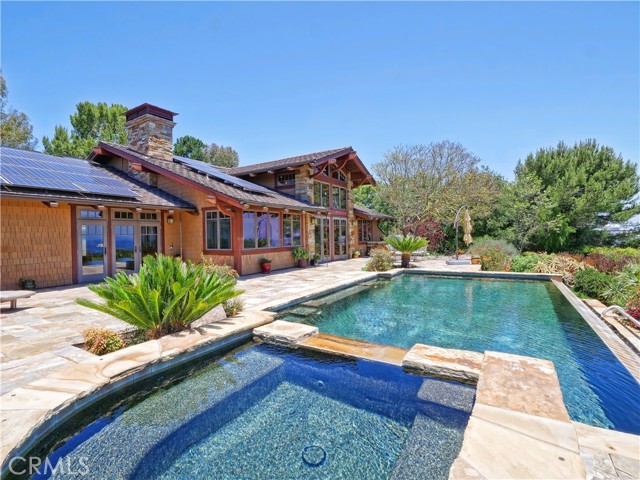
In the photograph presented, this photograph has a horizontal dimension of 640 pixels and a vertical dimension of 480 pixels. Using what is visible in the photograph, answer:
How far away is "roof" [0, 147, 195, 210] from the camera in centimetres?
918

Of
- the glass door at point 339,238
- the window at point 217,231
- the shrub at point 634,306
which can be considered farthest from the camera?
Result: the glass door at point 339,238

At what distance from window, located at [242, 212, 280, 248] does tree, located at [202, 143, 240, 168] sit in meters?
24.7

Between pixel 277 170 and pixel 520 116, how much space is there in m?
12.6

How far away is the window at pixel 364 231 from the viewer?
22.8 metres

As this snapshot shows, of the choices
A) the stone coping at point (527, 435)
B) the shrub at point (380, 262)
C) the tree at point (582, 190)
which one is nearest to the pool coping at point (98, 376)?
the stone coping at point (527, 435)

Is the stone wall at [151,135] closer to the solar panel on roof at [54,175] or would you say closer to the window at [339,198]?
the solar panel on roof at [54,175]

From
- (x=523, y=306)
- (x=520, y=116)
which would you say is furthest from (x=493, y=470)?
(x=520, y=116)

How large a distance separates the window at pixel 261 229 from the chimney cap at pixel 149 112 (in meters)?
7.42

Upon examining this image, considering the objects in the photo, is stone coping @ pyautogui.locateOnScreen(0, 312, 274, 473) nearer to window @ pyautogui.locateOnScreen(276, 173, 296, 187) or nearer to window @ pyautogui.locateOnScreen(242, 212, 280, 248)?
window @ pyautogui.locateOnScreen(242, 212, 280, 248)

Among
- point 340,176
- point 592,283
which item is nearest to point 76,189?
Result: point 340,176

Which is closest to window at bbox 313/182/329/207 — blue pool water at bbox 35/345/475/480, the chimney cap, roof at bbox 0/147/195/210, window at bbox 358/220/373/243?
window at bbox 358/220/373/243

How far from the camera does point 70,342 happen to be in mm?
4840

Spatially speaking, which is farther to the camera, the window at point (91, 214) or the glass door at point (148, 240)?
the glass door at point (148, 240)

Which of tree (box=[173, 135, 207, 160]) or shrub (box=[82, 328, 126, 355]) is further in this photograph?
tree (box=[173, 135, 207, 160])
